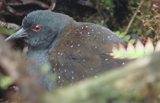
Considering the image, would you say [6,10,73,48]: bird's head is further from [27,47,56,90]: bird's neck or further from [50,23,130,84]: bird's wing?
[50,23,130,84]: bird's wing

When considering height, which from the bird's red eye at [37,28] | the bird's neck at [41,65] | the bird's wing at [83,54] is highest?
the bird's red eye at [37,28]

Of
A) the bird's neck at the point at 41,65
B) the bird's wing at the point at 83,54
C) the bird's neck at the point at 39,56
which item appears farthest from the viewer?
the bird's neck at the point at 39,56

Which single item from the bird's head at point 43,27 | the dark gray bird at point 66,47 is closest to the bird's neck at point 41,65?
the dark gray bird at point 66,47

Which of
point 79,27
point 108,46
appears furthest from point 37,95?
point 79,27

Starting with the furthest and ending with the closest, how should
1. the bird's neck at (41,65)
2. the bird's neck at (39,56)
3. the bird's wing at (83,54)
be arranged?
the bird's neck at (39,56) → the bird's neck at (41,65) → the bird's wing at (83,54)

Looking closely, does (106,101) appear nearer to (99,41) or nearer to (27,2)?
(99,41)

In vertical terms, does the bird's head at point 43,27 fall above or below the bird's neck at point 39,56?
above

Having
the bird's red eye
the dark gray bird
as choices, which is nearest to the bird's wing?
the dark gray bird

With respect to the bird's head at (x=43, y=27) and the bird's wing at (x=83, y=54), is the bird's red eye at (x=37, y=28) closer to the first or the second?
the bird's head at (x=43, y=27)
